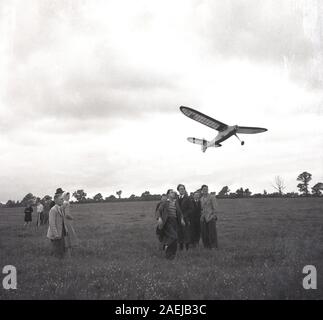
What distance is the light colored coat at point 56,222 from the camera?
37.6 ft

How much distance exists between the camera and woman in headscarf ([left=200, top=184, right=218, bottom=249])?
45.3 ft

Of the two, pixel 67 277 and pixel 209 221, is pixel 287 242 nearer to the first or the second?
pixel 209 221

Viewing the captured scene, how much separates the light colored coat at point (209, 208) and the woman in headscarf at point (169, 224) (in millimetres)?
1834

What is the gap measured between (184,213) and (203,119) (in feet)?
20.7

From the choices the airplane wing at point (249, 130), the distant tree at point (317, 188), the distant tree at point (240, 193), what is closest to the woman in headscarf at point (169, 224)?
the airplane wing at point (249, 130)

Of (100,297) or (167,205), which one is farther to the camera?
(167,205)

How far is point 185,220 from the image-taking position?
14.4 meters

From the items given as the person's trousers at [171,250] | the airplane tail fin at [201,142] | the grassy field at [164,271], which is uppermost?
the airplane tail fin at [201,142]

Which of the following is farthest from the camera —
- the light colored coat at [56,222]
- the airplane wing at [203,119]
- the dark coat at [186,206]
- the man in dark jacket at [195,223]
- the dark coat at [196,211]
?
the airplane wing at [203,119]

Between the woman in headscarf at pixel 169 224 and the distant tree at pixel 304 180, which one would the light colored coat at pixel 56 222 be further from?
the distant tree at pixel 304 180

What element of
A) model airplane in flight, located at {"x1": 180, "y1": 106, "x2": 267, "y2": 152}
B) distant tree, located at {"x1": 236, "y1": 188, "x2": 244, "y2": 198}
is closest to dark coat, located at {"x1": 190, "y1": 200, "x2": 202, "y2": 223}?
model airplane in flight, located at {"x1": 180, "y1": 106, "x2": 267, "y2": 152}

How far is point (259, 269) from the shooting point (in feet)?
31.0
